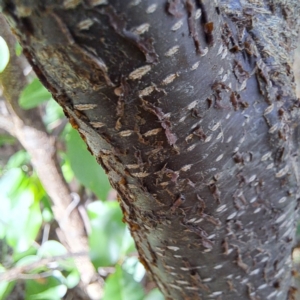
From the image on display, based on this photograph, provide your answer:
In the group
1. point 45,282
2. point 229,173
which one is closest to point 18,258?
point 45,282

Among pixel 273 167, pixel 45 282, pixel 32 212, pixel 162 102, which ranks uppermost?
pixel 162 102

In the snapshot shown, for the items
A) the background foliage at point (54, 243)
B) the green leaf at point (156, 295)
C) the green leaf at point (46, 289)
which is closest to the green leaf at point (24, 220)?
the background foliage at point (54, 243)

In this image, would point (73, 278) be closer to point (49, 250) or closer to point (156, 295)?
point (49, 250)

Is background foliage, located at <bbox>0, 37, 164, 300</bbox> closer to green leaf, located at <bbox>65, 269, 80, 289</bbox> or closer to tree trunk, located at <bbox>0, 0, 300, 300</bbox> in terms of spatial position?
green leaf, located at <bbox>65, 269, 80, 289</bbox>

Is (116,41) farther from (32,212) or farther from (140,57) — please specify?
(32,212)

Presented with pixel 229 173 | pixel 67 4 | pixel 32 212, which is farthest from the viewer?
pixel 32 212

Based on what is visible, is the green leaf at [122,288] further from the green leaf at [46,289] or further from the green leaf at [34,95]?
the green leaf at [34,95]
